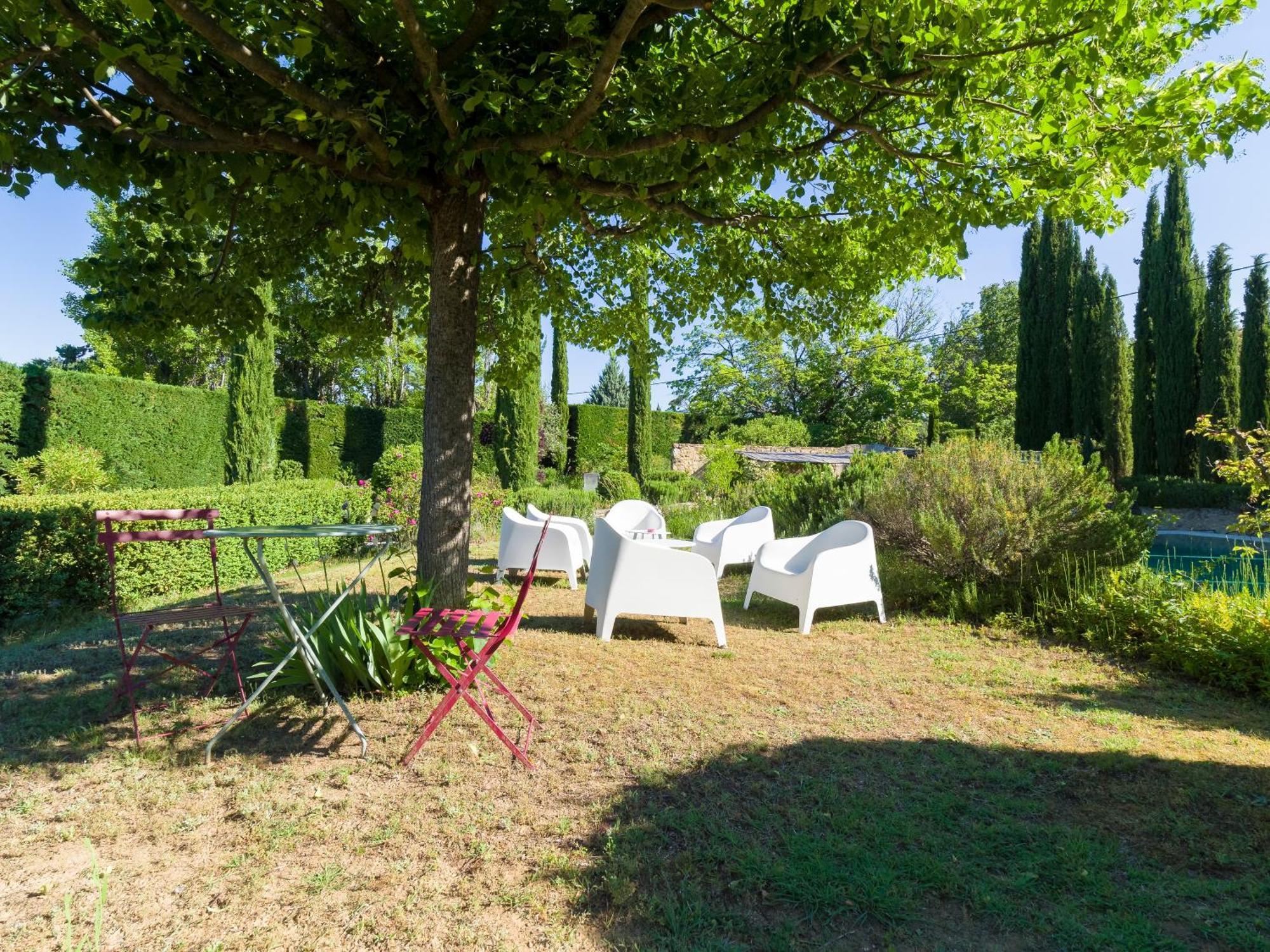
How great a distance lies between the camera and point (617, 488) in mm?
13844

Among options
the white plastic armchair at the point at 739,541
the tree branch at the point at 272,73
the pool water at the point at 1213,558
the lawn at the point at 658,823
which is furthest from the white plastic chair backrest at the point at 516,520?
the pool water at the point at 1213,558

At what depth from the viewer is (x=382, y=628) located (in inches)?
144

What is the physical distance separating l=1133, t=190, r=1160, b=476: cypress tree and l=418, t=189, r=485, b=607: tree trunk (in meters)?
22.7

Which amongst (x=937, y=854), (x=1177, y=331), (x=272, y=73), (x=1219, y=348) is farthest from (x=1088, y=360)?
(x=272, y=73)

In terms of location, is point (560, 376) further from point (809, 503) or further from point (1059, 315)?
point (1059, 315)

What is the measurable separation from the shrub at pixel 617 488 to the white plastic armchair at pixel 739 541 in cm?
572

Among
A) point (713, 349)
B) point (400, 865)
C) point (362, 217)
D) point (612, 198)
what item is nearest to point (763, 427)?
point (713, 349)

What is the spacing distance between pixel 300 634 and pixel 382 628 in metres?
0.60

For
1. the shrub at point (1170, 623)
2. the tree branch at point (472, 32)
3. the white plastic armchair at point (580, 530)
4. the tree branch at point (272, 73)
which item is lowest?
the shrub at point (1170, 623)

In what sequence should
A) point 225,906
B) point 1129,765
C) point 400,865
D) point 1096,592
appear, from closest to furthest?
point 225,906
point 400,865
point 1129,765
point 1096,592

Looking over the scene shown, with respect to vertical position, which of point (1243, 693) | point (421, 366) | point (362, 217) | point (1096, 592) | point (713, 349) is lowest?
point (1243, 693)

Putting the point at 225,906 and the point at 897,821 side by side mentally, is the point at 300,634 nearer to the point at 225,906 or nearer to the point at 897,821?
the point at 225,906

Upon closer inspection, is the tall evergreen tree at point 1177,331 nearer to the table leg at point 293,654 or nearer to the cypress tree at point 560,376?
the cypress tree at point 560,376

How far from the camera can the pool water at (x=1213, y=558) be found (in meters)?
5.51
